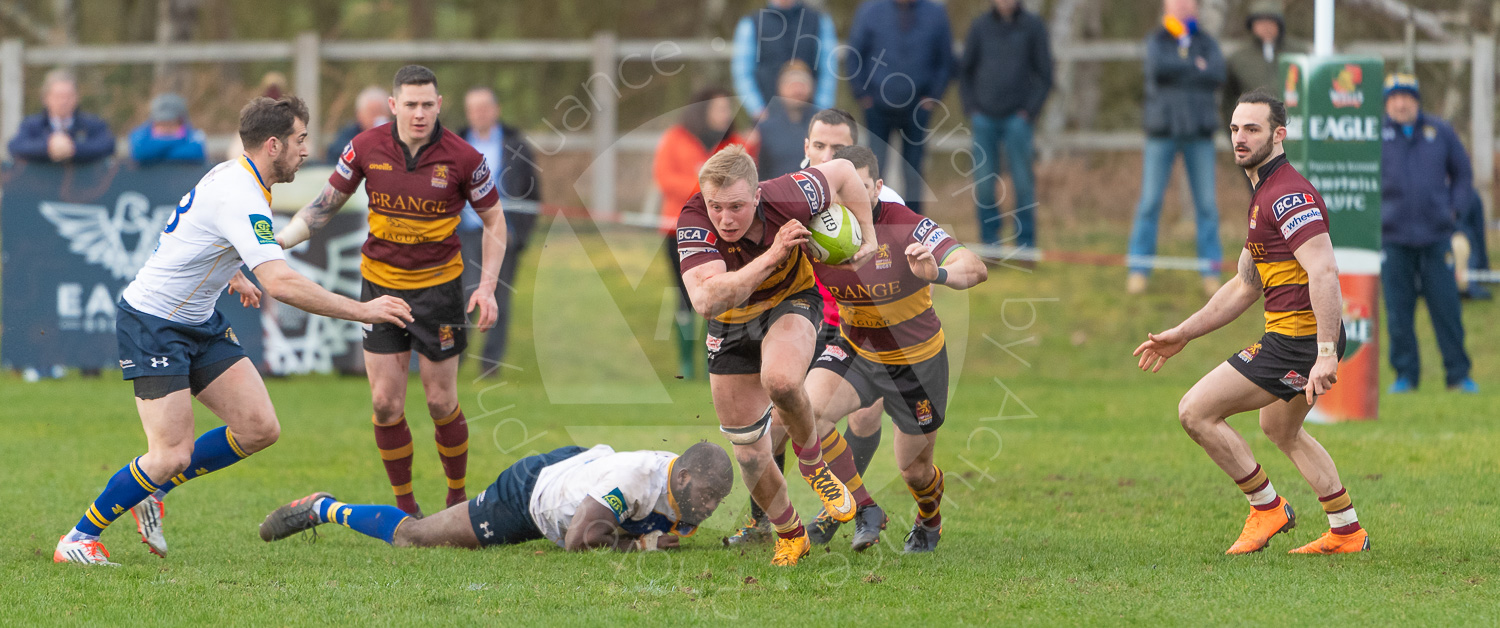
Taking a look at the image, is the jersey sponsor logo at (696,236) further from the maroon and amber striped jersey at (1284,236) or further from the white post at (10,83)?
the white post at (10,83)

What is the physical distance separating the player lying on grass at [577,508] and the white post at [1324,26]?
232 inches

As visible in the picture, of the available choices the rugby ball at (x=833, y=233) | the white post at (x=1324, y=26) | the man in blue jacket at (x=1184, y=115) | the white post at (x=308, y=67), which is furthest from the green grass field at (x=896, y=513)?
the white post at (x=308, y=67)

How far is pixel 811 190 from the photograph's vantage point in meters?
5.79

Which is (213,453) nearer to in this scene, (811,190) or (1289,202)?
(811,190)

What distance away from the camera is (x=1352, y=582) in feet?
18.1

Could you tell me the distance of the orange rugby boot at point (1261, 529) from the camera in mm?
6172

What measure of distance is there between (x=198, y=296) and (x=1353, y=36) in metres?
19.2

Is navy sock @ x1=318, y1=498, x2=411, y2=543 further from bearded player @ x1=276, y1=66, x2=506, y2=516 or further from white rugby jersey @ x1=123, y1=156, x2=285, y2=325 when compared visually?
white rugby jersey @ x1=123, y1=156, x2=285, y2=325

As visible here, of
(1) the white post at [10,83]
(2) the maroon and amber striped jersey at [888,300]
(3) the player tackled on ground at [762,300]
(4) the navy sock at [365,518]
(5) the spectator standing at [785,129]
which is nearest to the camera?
(3) the player tackled on ground at [762,300]

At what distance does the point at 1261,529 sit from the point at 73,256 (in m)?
10.2

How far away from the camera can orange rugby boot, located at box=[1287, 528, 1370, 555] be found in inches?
242

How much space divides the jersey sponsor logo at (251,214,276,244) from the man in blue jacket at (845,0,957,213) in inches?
323

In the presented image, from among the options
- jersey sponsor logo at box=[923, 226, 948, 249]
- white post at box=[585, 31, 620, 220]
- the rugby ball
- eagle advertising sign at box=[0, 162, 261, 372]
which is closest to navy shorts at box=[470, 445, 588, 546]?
the rugby ball

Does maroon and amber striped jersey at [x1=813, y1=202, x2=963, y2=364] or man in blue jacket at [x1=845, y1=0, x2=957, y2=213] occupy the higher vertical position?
man in blue jacket at [x1=845, y1=0, x2=957, y2=213]
